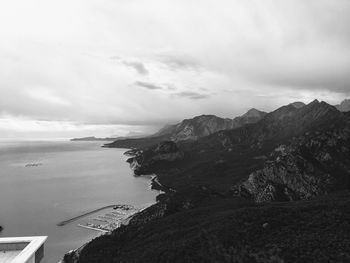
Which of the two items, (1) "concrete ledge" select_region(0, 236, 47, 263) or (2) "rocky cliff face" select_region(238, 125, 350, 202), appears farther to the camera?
(2) "rocky cliff face" select_region(238, 125, 350, 202)

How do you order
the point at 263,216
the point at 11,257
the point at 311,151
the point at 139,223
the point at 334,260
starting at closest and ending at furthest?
the point at 11,257, the point at 334,260, the point at 263,216, the point at 139,223, the point at 311,151

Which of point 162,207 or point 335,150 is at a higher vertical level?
point 335,150

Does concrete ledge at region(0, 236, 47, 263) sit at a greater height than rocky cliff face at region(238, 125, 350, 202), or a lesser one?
greater

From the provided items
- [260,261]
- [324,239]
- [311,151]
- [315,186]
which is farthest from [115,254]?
[311,151]

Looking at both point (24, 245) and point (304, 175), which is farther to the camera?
point (304, 175)

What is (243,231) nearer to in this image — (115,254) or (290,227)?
(290,227)

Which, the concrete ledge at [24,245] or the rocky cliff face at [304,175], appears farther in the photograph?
the rocky cliff face at [304,175]

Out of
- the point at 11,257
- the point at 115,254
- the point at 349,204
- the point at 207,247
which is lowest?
the point at 115,254

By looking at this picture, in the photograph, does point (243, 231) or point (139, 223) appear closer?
point (243, 231)

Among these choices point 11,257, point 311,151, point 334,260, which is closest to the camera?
point 11,257

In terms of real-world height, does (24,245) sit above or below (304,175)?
above

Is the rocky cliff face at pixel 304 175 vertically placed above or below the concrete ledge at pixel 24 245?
below
